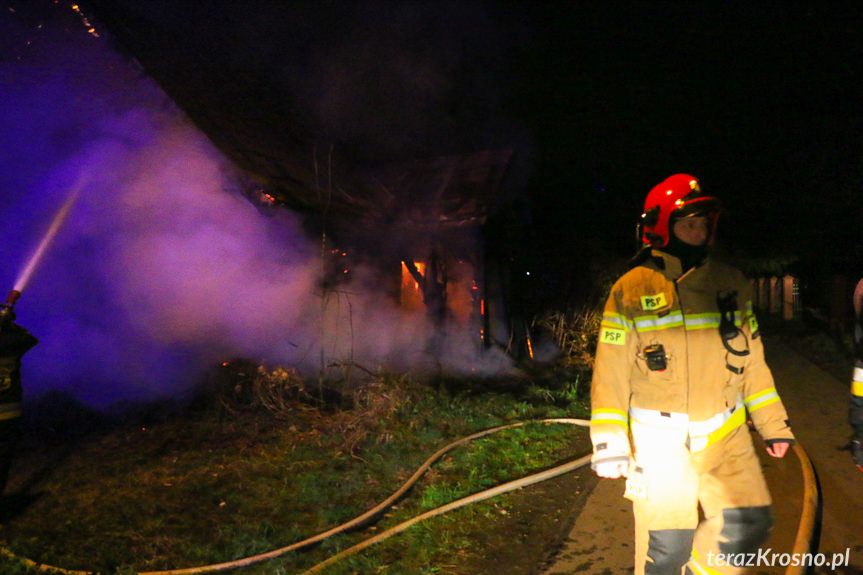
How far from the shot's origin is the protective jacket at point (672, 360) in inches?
90.4

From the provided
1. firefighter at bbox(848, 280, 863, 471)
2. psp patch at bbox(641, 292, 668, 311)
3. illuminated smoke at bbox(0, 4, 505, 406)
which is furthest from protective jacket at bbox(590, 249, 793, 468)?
illuminated smoke at bbox(0, 4, 505, 406)

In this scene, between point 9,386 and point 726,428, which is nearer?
point 726,428

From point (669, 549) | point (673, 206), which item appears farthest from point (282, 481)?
point (673, 206)

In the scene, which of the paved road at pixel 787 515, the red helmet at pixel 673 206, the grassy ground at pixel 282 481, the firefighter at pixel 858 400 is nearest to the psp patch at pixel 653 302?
the red helmet at pixel 673 206

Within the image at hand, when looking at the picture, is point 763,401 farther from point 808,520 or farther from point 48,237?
point 48,237

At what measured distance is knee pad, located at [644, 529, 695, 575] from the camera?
7.49ft

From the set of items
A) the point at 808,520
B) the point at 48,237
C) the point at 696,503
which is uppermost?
the point at 48,237

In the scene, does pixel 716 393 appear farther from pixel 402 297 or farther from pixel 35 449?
pixel 402 297

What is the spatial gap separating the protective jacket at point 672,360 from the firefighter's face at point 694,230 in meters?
0.12

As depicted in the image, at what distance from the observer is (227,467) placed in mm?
4949

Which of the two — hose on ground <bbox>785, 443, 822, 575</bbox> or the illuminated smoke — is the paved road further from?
the illuminated smoke

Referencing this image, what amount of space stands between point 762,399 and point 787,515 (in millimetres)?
1990

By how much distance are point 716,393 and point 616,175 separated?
35.1 ft

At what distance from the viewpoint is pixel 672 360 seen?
2.30 metres
